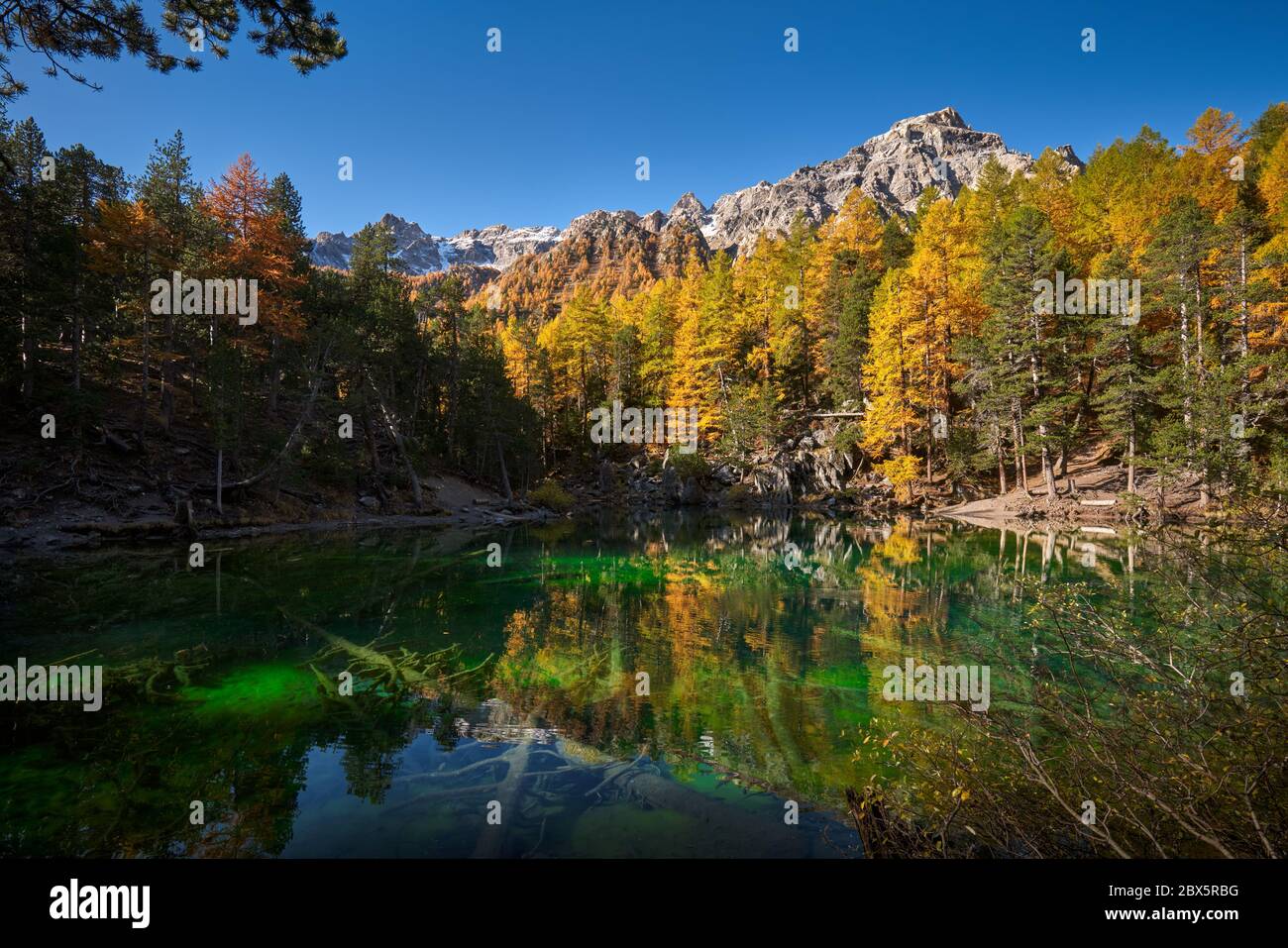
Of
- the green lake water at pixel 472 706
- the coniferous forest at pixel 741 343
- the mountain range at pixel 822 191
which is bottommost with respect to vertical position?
the green lake water at pixel 472 706

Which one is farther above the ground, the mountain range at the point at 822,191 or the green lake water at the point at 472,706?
the mountain range at the point at 822,191

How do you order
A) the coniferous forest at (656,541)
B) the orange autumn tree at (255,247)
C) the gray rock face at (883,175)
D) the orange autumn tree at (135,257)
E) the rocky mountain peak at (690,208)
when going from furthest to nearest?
1. the rocky mountain peak at (690,208)
2. the gray rock face at (883,175)
3. the orange autumn tree at (255,247)
4. the orange autumn tree at (135,257)
5. the coniferous forest at (656,541)

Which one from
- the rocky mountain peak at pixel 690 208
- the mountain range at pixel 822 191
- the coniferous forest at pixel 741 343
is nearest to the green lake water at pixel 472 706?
the coniferous forest at pixel 741 343

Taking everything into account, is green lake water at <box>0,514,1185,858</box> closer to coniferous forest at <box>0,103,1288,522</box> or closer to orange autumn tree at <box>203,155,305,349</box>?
coniferous forest at <box>0,103,1288,522</box>

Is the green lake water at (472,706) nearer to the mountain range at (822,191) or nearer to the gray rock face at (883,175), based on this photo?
the mountain range at (822,191)

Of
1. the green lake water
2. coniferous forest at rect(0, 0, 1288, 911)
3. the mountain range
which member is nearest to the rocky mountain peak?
the mountain range

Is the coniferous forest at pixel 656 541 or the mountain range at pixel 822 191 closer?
the coniferous forest at pixel 656 541

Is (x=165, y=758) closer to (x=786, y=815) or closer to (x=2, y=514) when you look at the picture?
(x=786, y=815)

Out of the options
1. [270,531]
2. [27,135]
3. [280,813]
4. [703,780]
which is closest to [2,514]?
[270,531]

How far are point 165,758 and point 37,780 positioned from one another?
1008 millimetres

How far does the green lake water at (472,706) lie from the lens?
5117mm

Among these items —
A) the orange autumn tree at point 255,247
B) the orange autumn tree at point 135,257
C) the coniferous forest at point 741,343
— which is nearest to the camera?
the coniferous forest at point 741,343

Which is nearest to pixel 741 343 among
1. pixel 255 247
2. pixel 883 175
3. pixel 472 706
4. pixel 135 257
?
pixel 255 247

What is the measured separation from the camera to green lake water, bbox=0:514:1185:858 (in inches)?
201
